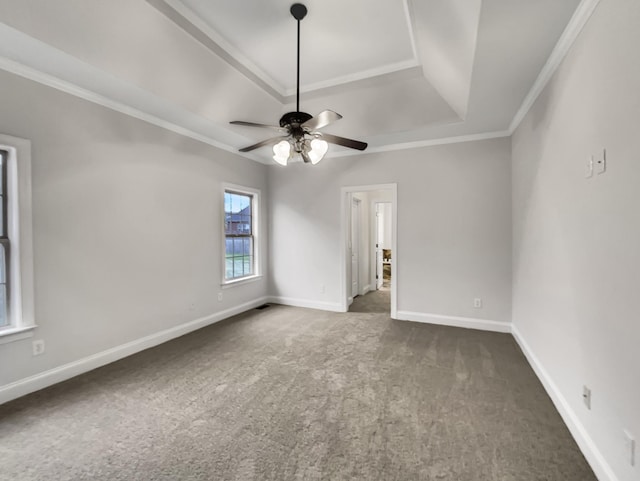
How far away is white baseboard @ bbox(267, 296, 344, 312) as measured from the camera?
4902 mm

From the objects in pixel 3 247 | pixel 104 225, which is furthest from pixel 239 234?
pixel 3 247

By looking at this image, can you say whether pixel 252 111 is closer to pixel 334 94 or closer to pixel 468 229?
pixel 334 94

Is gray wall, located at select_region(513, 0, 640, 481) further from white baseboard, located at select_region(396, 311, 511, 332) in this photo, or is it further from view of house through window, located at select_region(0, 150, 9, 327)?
view of house through window, located at select_region(0, 150, 9, 327)

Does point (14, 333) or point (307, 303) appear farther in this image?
point (307, 303)

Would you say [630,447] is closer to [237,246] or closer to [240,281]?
[240,281]

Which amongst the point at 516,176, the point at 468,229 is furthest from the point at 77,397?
the point at 516,176

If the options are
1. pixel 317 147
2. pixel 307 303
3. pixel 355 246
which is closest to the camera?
pixel 317 147

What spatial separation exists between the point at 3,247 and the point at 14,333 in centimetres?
70

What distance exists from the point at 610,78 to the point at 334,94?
269cm

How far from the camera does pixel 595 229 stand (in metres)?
1.63

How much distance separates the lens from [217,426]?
2.01 meters

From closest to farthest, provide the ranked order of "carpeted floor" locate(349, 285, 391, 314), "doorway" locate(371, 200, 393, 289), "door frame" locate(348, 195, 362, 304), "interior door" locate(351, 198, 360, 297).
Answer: "carpeted floor" locate(349, 285, 391, 314), "interior door" locate(351, 198, 360, 297), "door frame" locate(348, 195, 362, 304), "doorway" locate(371, 200, 393, 289)

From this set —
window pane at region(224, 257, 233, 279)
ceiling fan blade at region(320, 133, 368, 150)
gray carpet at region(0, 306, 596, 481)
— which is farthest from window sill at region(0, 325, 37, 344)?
ceiling fan blade at region(320, 133, 368, 150)

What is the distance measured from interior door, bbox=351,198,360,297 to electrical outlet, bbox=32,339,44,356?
4323 mm
